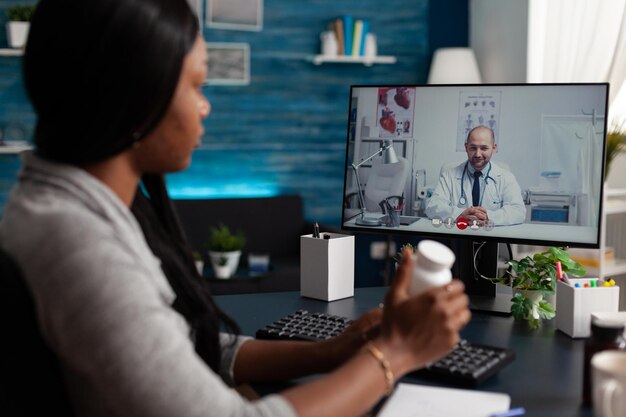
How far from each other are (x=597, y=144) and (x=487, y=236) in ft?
1.02

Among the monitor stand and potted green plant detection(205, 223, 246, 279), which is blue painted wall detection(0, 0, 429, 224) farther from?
the monitor stand

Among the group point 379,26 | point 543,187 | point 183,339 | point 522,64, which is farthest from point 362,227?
point 379,26

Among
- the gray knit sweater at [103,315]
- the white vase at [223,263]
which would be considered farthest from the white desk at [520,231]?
the white vase at [223,263]

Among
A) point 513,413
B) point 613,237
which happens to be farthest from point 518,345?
point 613,237

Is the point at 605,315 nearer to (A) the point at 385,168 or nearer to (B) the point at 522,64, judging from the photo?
(A) the point at 385,168

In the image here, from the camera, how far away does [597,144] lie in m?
1.73

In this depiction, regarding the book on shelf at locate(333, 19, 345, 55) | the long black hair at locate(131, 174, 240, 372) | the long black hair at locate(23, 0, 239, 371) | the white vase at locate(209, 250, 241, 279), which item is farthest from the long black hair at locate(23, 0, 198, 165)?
the book on shelf at locate(333, 19, 345, 55)

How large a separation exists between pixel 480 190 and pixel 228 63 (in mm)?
3302

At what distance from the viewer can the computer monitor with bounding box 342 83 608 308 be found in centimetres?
176

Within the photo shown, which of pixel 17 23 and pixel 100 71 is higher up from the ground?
pixel 17 23

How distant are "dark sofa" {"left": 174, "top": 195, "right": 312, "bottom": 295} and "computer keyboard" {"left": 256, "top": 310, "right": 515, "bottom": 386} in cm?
267

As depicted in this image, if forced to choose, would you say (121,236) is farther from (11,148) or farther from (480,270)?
(11,148)

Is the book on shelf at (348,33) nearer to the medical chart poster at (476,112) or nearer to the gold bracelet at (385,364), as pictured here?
the medical chart poster at (476,112)

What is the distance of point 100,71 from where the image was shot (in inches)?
39.8
